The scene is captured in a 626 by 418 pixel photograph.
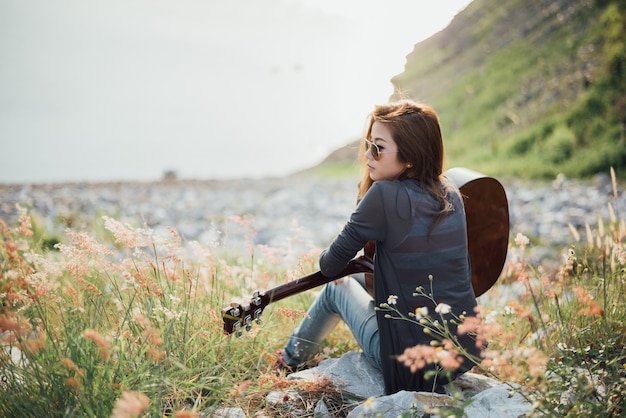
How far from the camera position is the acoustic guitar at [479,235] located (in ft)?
9.17

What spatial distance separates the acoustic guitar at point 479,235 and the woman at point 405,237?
19 centimetres

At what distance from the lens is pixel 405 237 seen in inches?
101

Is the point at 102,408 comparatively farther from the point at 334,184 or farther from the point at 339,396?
the point at 334,184

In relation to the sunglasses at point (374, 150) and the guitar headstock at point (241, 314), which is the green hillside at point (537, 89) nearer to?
the sunglasses at point (374, 150)

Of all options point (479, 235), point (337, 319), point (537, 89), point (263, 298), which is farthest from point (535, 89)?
point (263, 298)

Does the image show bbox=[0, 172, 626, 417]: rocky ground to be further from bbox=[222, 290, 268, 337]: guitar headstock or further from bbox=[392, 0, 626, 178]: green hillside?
bbox=[222, 290, 268, 337]: guitar headstock

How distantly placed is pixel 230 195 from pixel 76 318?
9571 millimetres

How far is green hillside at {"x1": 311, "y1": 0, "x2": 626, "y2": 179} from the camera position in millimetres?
12047

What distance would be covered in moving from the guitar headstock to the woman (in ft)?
1.16

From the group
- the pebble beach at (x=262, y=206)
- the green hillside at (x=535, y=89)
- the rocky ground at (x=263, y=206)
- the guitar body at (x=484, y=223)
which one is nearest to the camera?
the guitar body at (x=484, y=223)

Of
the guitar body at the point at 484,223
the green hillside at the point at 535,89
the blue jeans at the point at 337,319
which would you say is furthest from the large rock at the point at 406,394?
the green hillside at the point at 535,89

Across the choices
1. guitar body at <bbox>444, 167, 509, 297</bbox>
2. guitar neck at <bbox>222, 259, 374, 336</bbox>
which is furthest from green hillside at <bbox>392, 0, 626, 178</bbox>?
guitar neck at <bbox>222, 259, 374, 336</bbox>

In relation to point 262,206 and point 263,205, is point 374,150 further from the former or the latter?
point 263,205

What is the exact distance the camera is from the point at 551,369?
6.82 ft
